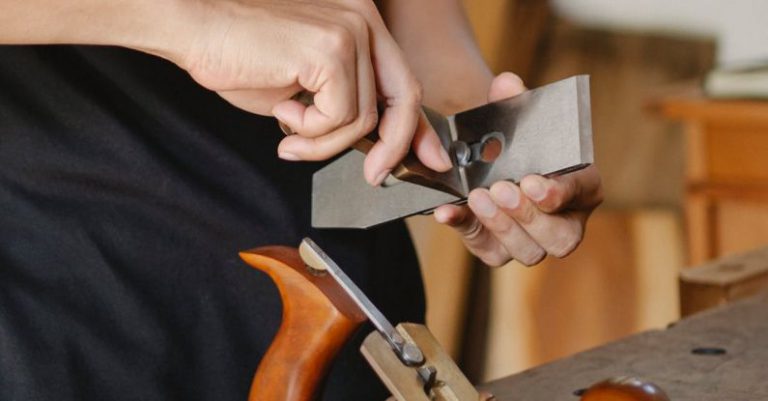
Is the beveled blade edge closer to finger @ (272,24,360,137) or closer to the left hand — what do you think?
the left hand

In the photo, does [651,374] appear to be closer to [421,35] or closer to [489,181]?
[489,181]

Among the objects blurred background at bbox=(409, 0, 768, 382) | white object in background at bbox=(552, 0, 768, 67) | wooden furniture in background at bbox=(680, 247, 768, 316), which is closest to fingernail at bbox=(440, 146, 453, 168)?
wooden furniture in background at bbox=(680, 247, 768, 316)

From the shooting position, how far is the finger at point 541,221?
2.82ft

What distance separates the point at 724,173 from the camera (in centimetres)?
225

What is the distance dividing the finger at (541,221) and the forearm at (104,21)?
0.90ft

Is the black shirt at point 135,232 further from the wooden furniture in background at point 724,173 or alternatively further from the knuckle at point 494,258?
Result: the wooden furniture in background at point 724,173

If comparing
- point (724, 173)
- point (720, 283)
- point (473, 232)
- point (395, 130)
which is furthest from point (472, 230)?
point (724, 173)

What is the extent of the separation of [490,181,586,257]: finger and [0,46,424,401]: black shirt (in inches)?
6.1

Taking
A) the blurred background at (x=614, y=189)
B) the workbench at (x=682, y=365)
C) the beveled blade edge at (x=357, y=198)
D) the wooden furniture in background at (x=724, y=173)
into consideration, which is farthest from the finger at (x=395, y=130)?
the blurred background at (x=614, y=189)

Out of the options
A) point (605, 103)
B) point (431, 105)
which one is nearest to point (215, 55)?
point (431, 105)

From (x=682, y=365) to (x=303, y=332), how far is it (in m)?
0.35

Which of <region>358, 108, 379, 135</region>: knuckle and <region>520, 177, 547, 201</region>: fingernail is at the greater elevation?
<region>358, 108, 379, 135</region>: knuckle

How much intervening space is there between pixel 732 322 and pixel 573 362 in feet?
0.65

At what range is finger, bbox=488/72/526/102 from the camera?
94 cm
